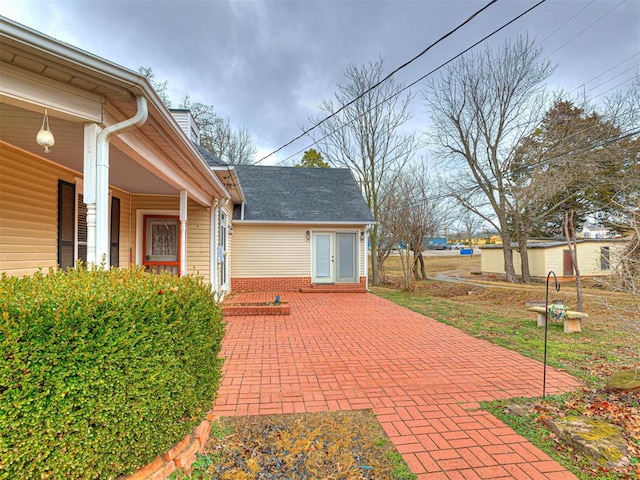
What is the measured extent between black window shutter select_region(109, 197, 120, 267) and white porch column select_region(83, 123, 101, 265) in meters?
4.44

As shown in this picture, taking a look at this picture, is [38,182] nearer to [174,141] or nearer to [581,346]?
[174,141]

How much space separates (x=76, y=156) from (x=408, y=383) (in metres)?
4.93

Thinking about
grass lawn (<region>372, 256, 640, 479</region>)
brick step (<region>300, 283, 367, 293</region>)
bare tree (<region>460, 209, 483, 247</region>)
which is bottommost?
grass lawn (<region>372, 256, 640, 479</region>)

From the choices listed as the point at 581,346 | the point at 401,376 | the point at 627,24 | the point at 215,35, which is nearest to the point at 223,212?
the point at 215,35

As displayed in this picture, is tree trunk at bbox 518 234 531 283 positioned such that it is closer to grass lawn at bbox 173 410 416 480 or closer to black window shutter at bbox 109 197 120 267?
grass lawn at bbox 173 410 416 480

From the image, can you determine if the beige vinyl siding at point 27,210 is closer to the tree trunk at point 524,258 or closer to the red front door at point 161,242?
the red front door at point 161,242

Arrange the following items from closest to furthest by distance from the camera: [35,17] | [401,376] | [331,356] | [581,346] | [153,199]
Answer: [401,376], [331,356], [581,346], [35,17], [153,199]

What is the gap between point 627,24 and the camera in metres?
9.88

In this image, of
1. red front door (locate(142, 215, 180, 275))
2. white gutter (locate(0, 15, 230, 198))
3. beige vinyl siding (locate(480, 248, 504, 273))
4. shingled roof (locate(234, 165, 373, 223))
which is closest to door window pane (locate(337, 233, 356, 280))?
shingled roof (locate(234, 165, 373, 223))

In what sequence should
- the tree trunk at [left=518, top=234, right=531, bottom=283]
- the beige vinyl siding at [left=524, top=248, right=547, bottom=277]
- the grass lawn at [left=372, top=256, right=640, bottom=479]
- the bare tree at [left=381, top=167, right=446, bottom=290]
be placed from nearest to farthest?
Answer: the grass lawn at [left=372, top=256, right=640, bottom=479] < the bare tree at [left=381, top=167, right=446, bottom=290] < the tree trunk at [left=518, top=234, right=531, bottom=283] < the beige vinyl siding at [left=524, top=248, right=547, bottom=277]

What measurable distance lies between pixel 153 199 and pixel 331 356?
5.61 metres

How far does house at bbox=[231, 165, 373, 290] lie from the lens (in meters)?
11.8

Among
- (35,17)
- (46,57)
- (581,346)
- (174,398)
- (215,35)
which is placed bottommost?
(581,346)

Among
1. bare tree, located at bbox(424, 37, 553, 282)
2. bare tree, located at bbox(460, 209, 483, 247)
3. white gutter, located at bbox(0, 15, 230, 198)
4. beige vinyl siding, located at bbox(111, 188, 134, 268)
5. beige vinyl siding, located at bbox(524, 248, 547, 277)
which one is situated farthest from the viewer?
bare tree, located at bbox(460, 209, 483, 247)
